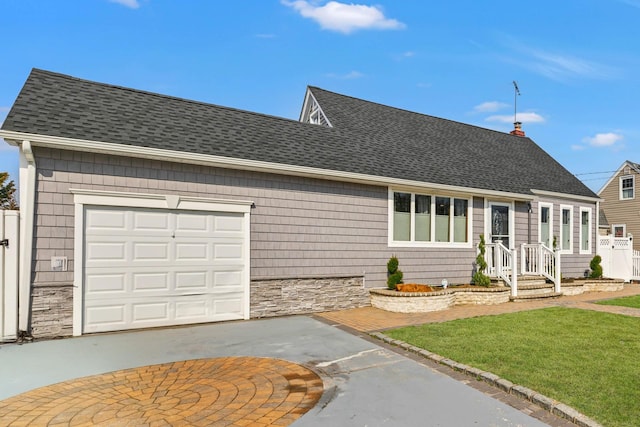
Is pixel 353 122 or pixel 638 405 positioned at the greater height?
pixel 353 122

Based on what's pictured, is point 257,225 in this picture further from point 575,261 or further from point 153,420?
point 575,261

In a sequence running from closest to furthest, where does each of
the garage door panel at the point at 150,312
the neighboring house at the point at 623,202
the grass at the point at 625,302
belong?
the garage door panel at the point at 150,312 < the grass at the point at 625,302 < the neighboring house at the point at 623,202

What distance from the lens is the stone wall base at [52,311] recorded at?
586cm

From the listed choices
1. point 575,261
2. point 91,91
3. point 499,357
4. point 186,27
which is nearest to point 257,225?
point 91,91

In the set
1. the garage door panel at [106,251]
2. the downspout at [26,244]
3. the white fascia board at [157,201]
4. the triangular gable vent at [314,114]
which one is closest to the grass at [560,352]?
the white fascia board at [157,201]

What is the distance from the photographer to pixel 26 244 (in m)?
5.76

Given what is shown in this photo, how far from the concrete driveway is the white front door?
6.74 m

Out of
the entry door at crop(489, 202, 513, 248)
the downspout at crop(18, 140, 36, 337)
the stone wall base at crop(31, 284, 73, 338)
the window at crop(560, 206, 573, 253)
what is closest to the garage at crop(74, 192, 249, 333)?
the stone wall base at crop(31, 284, 73, 338)

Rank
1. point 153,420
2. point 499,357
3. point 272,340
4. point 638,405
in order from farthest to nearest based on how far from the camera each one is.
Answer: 1. point 272,340
2. point 499,357
3. point 638,405
4. point 153,420

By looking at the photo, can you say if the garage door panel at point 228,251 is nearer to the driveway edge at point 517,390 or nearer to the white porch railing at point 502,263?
the driveway edge at point 517,390

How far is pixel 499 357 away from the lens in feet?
16.0

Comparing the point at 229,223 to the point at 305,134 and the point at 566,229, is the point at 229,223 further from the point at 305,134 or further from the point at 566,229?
the point at 566,229

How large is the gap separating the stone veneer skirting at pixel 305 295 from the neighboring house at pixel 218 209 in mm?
29

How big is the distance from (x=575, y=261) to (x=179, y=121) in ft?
45.5
